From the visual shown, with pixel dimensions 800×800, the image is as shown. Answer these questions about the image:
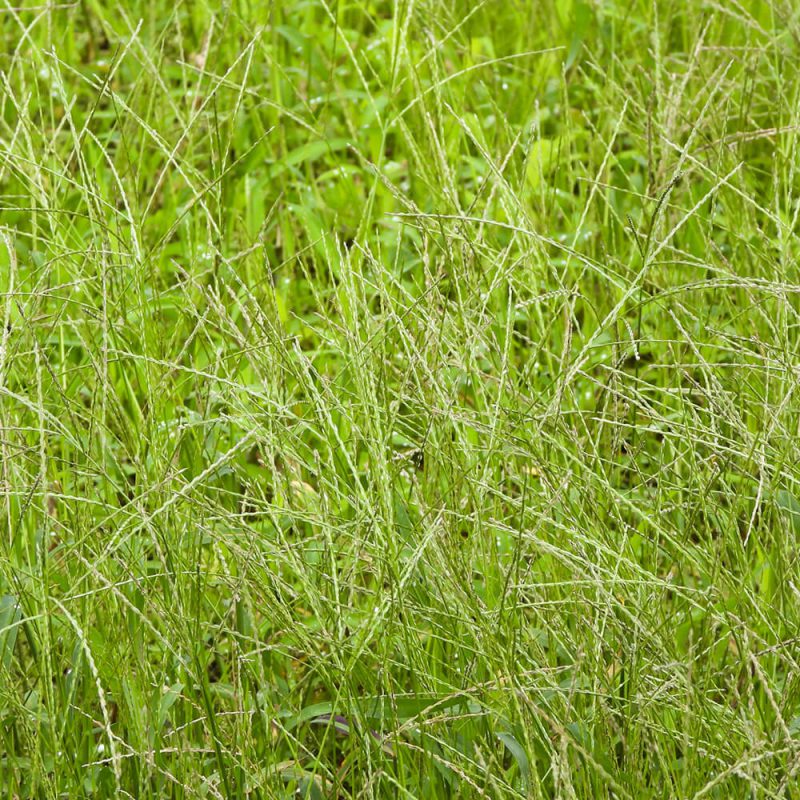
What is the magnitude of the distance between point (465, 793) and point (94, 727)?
566 mm

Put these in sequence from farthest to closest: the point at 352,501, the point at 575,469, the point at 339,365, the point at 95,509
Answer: the point at 339,365, the point at 95,509, the point at 575,469, the point at 352,501

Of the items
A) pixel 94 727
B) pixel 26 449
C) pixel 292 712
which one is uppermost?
pixel 26 449

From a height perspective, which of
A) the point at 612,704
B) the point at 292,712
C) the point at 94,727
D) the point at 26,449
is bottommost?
the point at 94,727

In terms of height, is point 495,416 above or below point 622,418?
above

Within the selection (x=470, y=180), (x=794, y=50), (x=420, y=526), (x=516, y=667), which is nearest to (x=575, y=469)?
(x=420, y=526)

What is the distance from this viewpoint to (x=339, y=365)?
2.21 m

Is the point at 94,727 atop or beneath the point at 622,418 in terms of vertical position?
beneath

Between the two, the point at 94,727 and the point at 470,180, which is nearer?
the point at 94,727

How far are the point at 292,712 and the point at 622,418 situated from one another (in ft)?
1.89

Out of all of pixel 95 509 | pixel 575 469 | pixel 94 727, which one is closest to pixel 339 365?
pixel 95 509

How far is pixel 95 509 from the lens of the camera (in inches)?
75.5

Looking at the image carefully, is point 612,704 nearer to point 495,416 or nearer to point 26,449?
point 495,416

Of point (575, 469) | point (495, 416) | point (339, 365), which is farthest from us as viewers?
point (339, 365)

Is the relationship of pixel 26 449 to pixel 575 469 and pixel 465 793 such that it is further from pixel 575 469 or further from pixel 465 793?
pixel 575 469
